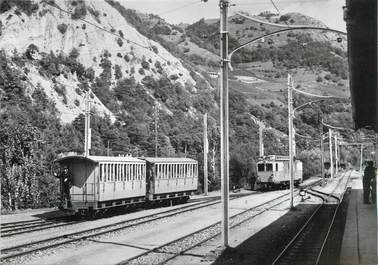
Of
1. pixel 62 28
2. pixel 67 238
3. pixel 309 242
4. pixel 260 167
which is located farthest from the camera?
pixel 62 28

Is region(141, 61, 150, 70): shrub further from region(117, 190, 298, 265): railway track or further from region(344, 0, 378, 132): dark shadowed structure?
region(344, 0, 378, 132): dark shadowed structure

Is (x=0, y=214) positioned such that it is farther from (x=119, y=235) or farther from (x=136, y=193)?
(x=119, y=235)

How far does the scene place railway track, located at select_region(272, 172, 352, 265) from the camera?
44.9ft

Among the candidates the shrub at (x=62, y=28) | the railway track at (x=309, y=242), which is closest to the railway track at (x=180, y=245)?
the railway track at (x=309, y=242)

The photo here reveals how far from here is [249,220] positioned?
2314 cm

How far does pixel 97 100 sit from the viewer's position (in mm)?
56406

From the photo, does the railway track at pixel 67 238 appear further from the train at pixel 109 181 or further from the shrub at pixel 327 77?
the shrub at pixel 327 77

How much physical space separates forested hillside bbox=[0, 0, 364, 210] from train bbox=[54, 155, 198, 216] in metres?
3.23

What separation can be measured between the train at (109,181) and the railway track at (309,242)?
8.65 metres

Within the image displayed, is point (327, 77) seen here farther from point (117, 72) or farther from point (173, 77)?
point (117, 72)

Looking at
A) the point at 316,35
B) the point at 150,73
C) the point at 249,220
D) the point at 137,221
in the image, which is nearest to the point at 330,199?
the point at 249,220

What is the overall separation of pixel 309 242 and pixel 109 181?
10282mm

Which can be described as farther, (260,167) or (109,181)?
(260,167)

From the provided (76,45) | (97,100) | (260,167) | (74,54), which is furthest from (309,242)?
(76,45)
